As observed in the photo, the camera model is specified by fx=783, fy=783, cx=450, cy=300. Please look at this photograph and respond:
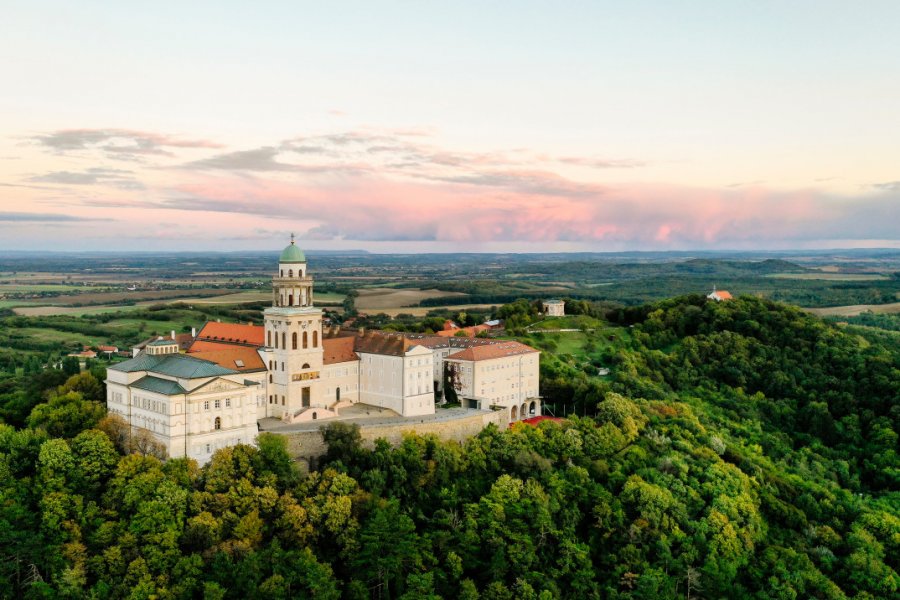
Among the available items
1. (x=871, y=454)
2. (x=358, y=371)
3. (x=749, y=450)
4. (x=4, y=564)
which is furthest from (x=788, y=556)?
(x=4, y=564)

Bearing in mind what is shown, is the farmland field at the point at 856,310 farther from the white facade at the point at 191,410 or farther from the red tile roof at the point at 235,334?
the white facade at the point at 191,410

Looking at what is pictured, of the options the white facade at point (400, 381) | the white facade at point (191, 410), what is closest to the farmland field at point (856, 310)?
the white facade at point (400, 381)

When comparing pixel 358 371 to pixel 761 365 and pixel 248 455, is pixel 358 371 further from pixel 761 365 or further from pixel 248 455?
pixel 761 365

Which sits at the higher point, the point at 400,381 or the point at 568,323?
the point at 568,323

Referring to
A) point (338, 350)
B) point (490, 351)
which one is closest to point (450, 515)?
point (338, 350)

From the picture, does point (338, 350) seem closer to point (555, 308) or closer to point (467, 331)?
point (467, 331)

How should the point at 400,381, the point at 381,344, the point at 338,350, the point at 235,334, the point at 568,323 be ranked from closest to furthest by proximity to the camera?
1. the point at 400,381
2. the point at 338,350
3. the point at 381,344
4. the point at 235,334
5. the point at 568,323
